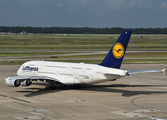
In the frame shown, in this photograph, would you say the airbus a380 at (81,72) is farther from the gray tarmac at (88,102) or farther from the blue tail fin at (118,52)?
the gray tarmac at (88,102)

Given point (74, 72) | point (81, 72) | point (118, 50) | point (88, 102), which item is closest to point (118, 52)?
point (118, 50)

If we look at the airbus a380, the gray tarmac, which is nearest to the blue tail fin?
the airbus a380

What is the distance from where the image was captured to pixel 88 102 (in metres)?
36.8

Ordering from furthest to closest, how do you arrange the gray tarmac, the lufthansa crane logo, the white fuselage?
the lufthansa crane logo
the white fuselage
the gray tarmac

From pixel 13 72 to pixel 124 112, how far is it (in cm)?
3873

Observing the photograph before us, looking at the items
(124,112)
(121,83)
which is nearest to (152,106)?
(124,112)

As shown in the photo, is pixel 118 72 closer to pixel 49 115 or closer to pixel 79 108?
pixel 79 108

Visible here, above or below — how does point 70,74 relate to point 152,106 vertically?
above

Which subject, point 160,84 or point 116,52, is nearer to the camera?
point 116,52

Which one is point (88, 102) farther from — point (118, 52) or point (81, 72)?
point (118, 52)

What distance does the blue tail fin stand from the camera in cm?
4225

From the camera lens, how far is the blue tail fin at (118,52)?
42.2 metres

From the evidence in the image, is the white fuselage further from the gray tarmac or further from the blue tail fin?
the gray tarmac

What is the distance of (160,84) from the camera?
51625mm
